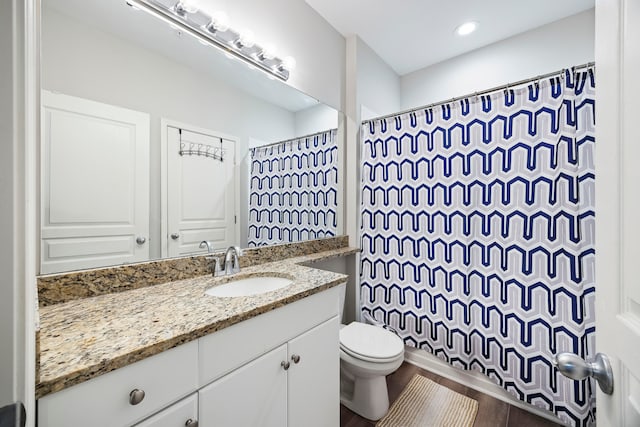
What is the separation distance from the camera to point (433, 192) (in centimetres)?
174

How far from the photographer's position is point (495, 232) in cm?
153

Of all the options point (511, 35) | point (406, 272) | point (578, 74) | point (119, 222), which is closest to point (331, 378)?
point (406, 272)

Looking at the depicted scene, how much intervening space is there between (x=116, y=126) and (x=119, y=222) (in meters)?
0.38

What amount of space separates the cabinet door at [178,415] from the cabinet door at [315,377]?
0.36m

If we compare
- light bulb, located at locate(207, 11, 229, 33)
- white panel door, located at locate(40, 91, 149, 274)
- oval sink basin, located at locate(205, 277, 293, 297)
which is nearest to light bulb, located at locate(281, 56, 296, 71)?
light bulb, located at locate(207, 11, 229, 33)

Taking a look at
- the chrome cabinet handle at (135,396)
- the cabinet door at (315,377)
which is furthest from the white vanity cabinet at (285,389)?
the chrome cabinet handle at (135,396)

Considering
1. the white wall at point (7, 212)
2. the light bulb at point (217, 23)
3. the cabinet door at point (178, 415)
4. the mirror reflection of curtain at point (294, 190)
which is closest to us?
the white wall at point (7, 212)

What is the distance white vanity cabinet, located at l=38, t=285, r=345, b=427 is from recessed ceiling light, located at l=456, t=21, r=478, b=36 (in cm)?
217

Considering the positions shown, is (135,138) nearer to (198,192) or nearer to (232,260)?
(198,192)

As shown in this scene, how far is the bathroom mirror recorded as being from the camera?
3.05 ft

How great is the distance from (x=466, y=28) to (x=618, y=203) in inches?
83.9

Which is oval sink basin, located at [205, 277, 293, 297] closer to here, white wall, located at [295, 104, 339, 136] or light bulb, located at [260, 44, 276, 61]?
white wall, located at [295, 104, 339, 136]

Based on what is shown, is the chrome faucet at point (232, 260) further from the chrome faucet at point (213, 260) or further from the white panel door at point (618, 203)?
the white panel door at point (618, 203)

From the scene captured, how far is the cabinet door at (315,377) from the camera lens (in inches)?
40.3
